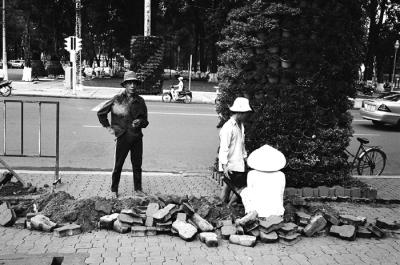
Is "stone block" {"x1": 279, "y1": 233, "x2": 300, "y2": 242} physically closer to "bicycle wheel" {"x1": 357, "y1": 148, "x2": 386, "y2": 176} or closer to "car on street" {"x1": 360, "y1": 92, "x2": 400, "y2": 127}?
"bicycle wheel" {"x1": 357, "y1": 148, "x2": 386, "y2": 176}

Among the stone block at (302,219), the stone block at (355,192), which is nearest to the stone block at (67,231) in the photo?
the stone block at (302,219)

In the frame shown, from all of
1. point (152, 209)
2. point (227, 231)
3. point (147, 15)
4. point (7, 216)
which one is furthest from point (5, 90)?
point (227, 231)

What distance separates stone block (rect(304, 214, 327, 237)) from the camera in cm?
560

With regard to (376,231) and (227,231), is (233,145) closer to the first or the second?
(227,231)

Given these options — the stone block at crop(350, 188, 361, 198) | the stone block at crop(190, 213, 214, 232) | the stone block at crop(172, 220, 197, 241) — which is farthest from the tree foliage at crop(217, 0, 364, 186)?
Answer: the stone block at crop(172, 220, 197, 241)

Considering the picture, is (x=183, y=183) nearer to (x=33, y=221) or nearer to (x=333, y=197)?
(x=333, y=197)

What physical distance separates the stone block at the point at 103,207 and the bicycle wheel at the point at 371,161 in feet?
18.6

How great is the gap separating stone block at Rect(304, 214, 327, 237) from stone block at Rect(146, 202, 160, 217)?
1.89 m

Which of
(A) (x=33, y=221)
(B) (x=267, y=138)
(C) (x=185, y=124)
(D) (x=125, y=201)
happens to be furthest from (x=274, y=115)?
(C) (x=185, y=124)

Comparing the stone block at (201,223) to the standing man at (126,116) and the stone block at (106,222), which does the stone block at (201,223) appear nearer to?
the stone block at (106,222)

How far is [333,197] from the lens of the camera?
23.4ft

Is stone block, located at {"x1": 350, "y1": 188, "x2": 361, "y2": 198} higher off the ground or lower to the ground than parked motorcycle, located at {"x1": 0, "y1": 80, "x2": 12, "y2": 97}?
lower

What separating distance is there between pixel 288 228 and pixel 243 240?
0.61 metres

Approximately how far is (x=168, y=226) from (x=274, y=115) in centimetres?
261
